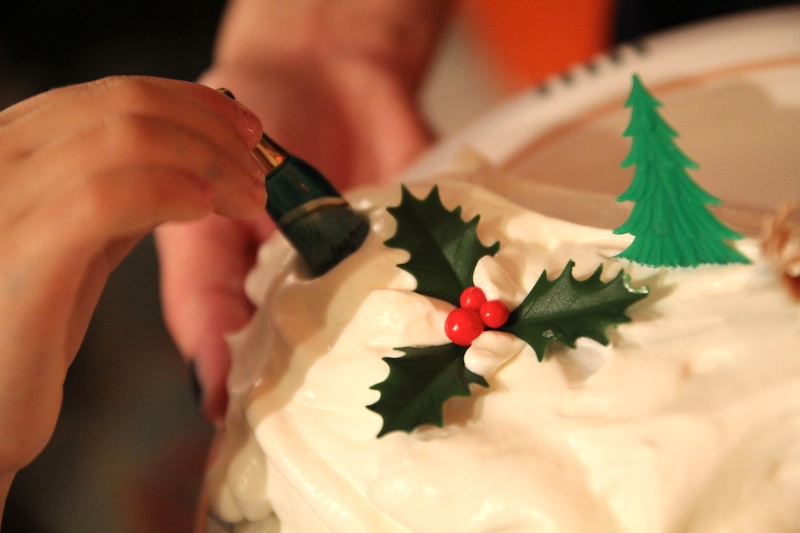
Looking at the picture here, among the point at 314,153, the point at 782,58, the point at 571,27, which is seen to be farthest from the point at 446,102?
the point at 782,58

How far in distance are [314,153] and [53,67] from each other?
1.13m

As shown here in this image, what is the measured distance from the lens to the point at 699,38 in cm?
116

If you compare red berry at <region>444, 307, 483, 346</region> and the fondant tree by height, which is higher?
the fondant tree

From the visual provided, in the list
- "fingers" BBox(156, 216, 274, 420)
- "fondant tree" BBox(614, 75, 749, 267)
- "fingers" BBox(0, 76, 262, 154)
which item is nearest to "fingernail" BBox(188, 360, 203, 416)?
"fingers" BBox(156, 216, 274, 420)

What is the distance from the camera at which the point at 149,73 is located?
193 centimetres

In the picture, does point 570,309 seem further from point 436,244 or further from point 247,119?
point 247,119

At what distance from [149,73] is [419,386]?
1.65m

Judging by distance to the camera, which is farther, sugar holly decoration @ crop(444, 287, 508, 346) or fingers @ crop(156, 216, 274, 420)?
fingers @ crop(156, 216, 274, 420)

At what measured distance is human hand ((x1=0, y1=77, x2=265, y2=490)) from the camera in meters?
0.50

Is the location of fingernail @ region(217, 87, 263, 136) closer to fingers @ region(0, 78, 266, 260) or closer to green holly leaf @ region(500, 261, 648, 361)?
fingers @ region(0, 78, 266, 260)

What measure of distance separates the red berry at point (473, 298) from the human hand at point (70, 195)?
9.1 inches

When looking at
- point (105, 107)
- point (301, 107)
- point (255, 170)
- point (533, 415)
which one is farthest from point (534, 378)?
point (301, 107)

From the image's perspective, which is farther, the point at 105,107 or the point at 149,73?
the point at 149,73

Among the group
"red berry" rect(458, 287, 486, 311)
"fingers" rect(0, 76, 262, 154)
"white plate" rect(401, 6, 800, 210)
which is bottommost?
"red berry" rect(458, 287, 486, 311)
